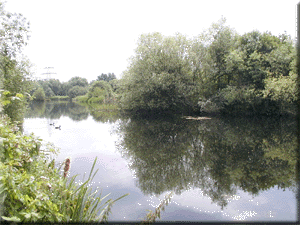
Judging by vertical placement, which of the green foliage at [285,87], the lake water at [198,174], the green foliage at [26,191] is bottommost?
the lake water at [198,174]

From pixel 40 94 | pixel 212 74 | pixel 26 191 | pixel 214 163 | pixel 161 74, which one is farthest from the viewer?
pixel 40 94

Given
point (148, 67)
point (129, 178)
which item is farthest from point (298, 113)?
point (129, 178)

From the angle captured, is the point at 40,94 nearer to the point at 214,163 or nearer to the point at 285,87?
the point at 285,87

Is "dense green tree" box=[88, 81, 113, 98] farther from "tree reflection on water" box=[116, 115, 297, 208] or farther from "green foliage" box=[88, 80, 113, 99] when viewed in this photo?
"tree reflection on water" box=[116, 115, 297, 208]

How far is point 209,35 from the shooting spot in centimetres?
2242

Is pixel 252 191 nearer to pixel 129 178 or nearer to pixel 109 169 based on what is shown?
pixel 129 178

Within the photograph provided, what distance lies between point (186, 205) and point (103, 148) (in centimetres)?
615

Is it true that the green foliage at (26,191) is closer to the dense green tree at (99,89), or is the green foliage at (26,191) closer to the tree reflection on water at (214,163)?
the tree reflection on water at (214,163)

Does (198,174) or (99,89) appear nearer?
(198,174)

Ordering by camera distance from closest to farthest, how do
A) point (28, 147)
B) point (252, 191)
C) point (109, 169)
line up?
point (28, 147) < point (252, 191) < point (109, 169)

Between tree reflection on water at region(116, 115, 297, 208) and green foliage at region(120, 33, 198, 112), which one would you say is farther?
A: green foliage at region(120, 33, 198, 112)

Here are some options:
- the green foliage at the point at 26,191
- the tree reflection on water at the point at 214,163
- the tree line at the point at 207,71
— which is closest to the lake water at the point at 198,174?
the tree reflection on water at the point at 214,163

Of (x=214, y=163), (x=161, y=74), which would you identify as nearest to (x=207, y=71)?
(x=161, y=74)

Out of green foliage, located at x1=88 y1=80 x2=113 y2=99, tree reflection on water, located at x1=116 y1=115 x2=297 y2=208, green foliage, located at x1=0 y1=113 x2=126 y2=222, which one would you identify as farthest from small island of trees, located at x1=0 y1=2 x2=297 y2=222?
green foliage, located at x1=88 y1=80 x2=113 y2=99
